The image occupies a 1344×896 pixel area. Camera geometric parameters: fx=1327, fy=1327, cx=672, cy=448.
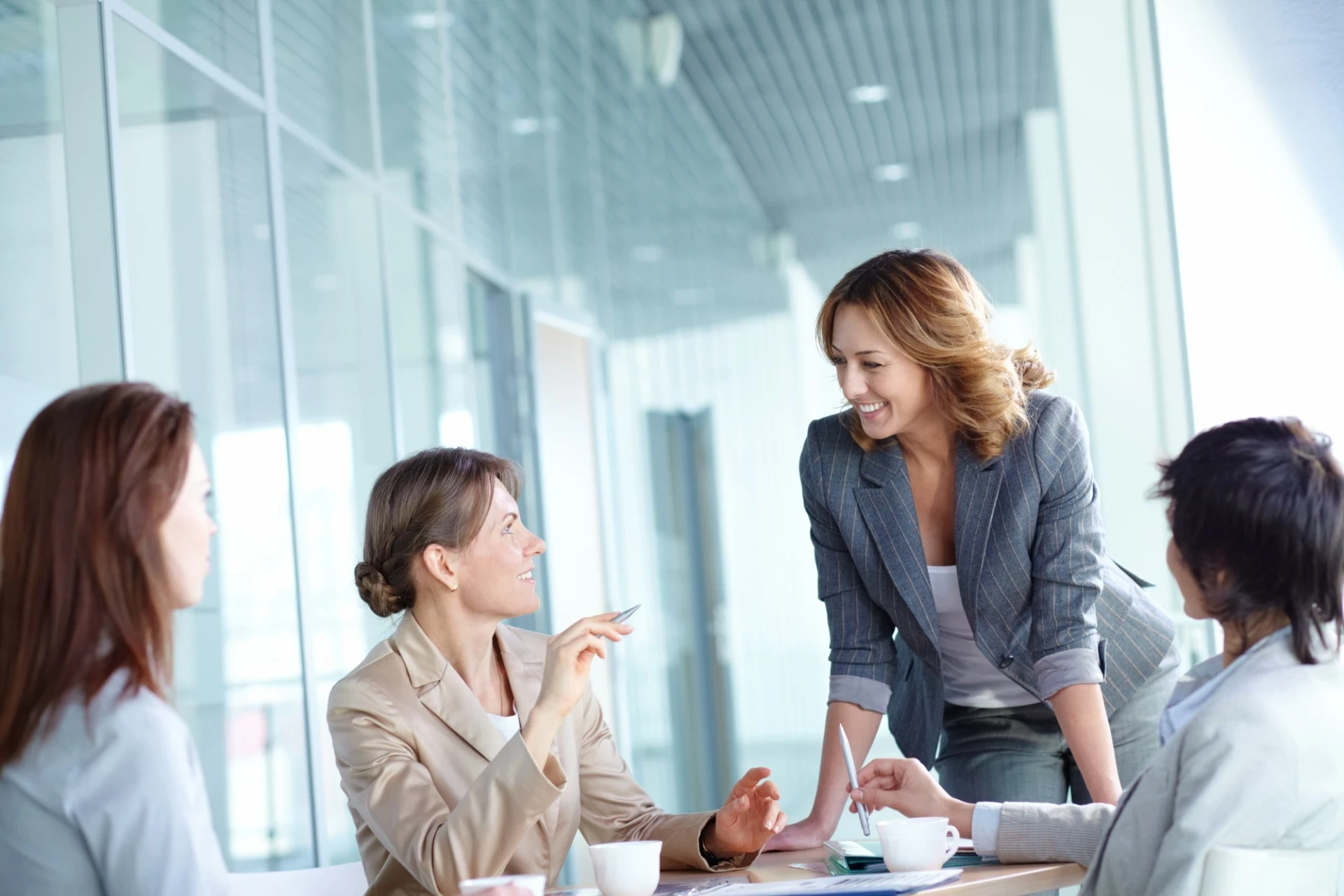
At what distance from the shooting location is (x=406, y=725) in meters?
1.76

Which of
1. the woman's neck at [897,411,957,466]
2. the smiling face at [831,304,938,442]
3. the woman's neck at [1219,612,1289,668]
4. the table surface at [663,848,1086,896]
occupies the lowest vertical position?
the table surface at [663,848,1086,896]

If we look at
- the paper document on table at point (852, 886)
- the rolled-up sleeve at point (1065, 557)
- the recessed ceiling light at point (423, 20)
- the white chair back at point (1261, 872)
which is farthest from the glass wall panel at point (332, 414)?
the white chair back at point (1261, 872)

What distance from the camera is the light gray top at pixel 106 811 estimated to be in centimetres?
116

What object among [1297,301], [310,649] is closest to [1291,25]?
[1297,301]

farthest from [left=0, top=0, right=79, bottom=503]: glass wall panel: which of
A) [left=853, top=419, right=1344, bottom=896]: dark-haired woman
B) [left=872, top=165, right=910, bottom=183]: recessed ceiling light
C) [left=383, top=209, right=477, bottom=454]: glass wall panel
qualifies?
[left=872, top=165, right=910, bottom=183]: recessed ceiling light

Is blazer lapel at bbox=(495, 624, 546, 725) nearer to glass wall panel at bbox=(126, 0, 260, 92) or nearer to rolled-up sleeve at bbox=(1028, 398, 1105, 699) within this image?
rolled-up sleeve at bbox=(1028, 398, 1105, 699)

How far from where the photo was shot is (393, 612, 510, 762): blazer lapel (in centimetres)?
181

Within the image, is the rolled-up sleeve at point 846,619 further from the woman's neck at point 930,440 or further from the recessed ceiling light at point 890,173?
the recessed ceiling light at point 890,173

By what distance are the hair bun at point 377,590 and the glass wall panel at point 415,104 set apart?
2.74 meters

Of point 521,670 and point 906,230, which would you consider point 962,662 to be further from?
point 906,230

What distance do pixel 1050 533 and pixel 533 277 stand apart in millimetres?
4126

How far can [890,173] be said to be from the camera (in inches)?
433

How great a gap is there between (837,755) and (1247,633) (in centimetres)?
74

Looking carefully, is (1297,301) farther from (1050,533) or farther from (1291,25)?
(1050,533)
